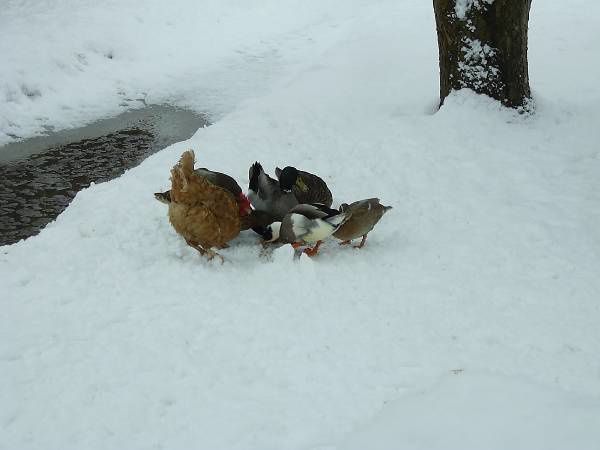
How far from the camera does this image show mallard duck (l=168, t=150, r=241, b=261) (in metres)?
5.02

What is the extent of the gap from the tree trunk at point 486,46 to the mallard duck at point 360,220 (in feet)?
9.08

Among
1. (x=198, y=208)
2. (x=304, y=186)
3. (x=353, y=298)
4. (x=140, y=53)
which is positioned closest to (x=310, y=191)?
(x=304, y=186)

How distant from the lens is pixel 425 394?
3447 mm

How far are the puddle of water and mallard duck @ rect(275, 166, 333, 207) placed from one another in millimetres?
3093

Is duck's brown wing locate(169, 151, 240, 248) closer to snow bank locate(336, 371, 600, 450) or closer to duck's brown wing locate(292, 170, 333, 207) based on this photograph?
duck's brown wing locate(292, 170, 333, 207)

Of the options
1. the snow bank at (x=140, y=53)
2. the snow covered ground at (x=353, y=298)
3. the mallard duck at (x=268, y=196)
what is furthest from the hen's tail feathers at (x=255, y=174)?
the snow bank at (x=140, y=53)

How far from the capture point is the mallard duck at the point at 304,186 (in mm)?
5621

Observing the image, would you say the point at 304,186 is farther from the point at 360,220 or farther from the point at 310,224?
the point at 360,220

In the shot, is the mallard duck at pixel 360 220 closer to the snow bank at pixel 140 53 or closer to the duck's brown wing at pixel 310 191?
the duck's brown wing at pixel 310 191

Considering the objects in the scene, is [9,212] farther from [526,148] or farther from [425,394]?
[526,148]

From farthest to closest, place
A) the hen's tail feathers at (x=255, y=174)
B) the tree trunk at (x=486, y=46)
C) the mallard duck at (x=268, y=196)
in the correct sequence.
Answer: the tree trunk at (x=486, y=46)
the hen's tail feathers at (x=255, y=174)
the mallard duck at (x=268, y=196)

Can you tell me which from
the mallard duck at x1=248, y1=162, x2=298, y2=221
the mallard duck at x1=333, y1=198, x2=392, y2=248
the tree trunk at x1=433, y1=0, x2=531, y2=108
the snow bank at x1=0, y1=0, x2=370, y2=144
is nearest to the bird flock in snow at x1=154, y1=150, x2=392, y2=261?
the mallard duck at x1=333, y1=198, x2=392, y2=248

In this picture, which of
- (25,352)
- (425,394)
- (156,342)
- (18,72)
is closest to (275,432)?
(425,394)

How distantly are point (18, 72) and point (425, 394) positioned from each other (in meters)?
9.56
